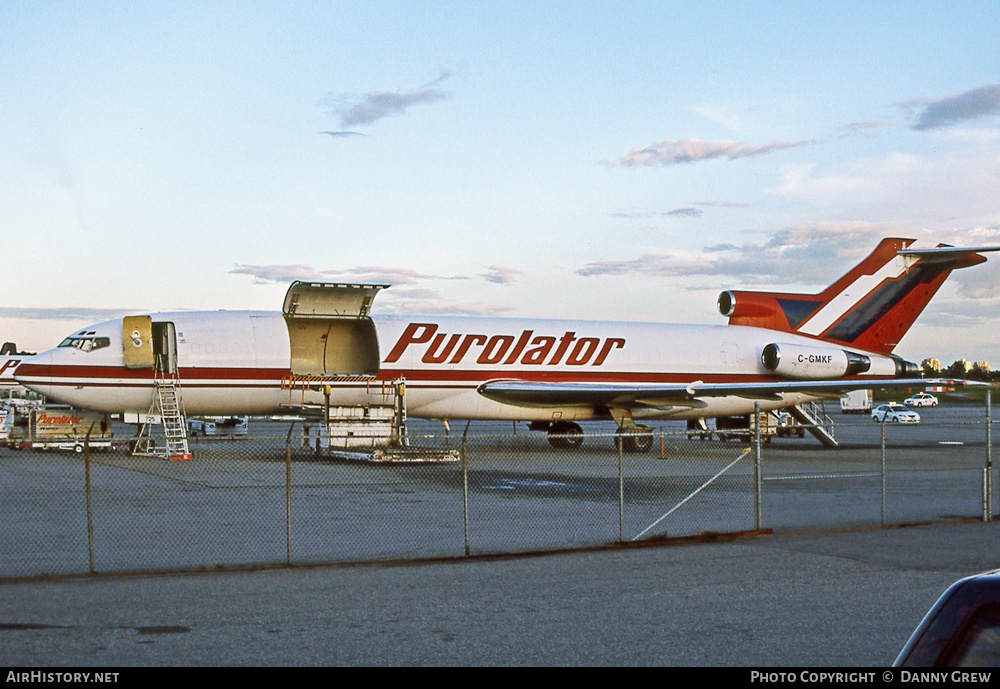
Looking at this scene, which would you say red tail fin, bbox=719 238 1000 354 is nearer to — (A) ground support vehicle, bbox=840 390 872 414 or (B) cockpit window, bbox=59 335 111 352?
(A) ground support vehicle, bbox=840 390 872 414

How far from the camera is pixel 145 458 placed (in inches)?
1052

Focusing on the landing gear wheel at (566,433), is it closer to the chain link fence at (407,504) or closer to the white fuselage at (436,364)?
the white fuselage at (436,364)

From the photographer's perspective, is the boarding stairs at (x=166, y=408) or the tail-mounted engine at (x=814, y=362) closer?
the boarding stairs at (x=166, y=408)

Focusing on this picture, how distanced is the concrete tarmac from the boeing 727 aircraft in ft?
58.5

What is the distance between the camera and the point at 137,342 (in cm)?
2834

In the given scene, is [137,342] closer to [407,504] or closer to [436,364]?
[436,364]

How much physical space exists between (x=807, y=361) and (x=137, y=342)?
72.0ft

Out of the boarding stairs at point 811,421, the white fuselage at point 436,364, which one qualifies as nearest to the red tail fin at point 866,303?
the white fuselage at point 436,364

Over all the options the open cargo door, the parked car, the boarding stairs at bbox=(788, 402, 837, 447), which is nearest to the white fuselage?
the open cargo door

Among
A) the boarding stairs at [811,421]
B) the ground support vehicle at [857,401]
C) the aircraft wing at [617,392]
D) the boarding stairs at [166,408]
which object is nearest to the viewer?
the boarding stairs at [166,408]

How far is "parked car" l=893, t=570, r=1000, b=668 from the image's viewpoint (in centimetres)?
318

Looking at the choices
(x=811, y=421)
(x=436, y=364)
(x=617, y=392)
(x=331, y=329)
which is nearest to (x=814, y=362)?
(x=811, y=421)

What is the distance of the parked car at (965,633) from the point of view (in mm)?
3182

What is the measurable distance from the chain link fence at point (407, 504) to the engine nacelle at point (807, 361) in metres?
8.17
